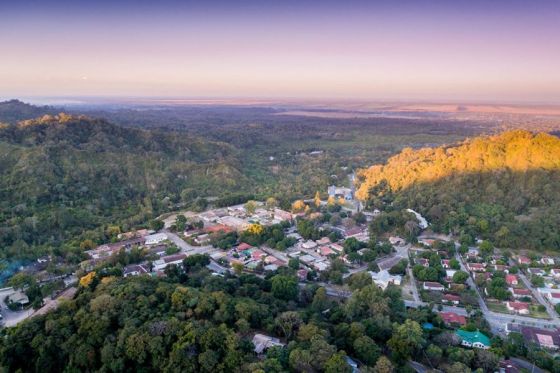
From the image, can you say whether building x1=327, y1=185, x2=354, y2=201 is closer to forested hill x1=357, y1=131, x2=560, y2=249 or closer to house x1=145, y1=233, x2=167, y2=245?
forested hill x1=357, y1=131, x2=560, y2=249

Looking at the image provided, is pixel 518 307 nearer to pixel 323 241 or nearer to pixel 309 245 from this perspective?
pixel 323 241

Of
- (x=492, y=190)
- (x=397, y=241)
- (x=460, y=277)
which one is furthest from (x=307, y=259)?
(x=492, y=190)

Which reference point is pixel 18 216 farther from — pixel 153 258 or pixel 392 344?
pixel 392 344

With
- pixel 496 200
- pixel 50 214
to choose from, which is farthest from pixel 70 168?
pixel 496 200

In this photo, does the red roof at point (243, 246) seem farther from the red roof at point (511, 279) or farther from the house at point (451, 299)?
the red roof at point (511, 279)

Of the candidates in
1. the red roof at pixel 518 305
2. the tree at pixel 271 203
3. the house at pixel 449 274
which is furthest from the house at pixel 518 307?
the tree at pixel 271 203

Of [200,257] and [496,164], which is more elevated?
[496,164]

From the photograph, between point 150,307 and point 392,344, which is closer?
point 392,344
